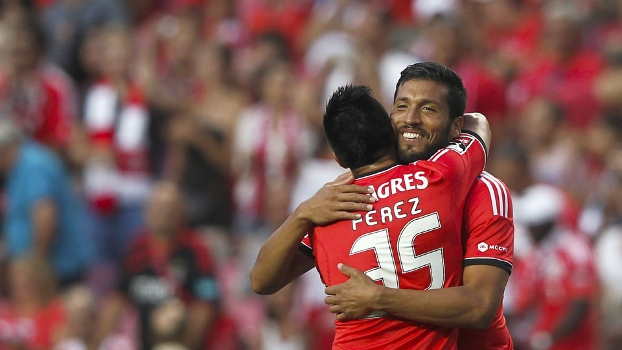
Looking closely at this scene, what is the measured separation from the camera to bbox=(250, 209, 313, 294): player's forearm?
3781mm

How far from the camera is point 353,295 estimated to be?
→ 3557 millimetres

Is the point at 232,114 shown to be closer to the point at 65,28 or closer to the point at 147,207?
the point at 147,207

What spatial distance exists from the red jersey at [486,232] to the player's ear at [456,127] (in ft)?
0.55

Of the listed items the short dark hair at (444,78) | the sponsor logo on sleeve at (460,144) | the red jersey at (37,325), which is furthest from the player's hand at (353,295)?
the red jersey at (37,325)

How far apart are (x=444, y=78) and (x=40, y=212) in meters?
4.75

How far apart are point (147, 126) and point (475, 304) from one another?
5.54 metres

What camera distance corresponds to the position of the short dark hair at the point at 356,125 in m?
3.59

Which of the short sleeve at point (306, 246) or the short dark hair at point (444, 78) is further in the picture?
the short sleeve at point (306, 246)

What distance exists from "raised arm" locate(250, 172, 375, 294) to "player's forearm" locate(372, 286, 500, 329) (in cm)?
30

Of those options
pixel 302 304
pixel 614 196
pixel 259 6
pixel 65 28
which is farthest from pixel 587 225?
pixel 65 28

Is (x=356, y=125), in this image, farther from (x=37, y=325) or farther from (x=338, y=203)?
(x=37, y=325)

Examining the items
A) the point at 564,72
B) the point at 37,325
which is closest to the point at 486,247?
the point at 37,325

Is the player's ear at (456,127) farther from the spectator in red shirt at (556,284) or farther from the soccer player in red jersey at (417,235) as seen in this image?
the spectator in red shirt at (556,284)

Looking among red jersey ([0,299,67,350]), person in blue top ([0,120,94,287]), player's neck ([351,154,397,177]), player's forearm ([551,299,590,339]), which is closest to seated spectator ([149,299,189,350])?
red jersey ([0,299,67,350])
